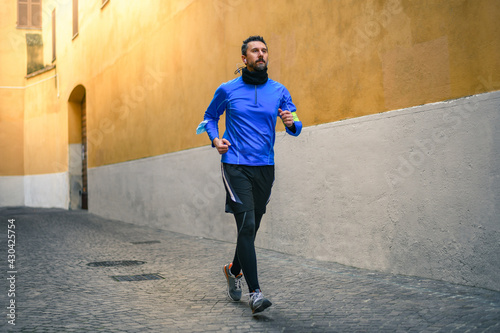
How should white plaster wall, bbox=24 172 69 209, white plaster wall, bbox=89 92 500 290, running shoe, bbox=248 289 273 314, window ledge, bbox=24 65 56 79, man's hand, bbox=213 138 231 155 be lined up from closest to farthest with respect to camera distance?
running shoe, bbox=248 289 273 314 → man's hand, bbox=213 138 231 155 → white plaster wall, bbox=89 92 500 290 → white plaster wall, bbox=24 172 69 209 → window ledge, bbox=24 65 56 79

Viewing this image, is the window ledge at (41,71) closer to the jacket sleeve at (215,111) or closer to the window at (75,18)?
the window at (75,18)

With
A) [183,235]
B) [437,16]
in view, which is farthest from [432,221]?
[183,235]

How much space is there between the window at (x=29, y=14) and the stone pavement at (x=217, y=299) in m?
18.2

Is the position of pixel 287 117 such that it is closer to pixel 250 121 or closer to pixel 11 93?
pixel 250 121

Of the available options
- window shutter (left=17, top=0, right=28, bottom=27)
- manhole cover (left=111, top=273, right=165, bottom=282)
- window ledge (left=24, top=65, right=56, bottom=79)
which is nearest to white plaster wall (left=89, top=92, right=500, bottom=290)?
manhole cover (left=111, top=273, right=165, bottom=282)

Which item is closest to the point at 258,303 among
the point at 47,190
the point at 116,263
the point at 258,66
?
the point at 258,66

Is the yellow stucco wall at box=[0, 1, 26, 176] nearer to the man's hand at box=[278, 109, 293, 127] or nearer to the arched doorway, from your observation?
the arched doorway

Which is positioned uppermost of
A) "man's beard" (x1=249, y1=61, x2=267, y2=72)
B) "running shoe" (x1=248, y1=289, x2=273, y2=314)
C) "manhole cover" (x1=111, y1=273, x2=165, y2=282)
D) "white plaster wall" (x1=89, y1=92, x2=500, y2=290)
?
"man's beard" (x1=249, y1=61, x2=267, y2=72)

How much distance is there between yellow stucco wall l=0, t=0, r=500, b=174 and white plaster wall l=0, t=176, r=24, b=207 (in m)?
6.73

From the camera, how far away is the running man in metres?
3.93

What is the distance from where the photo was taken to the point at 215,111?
421 cm

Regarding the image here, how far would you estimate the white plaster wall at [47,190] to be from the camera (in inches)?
753

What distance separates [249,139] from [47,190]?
727 inches

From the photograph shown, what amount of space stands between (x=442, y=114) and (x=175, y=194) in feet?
21.2
